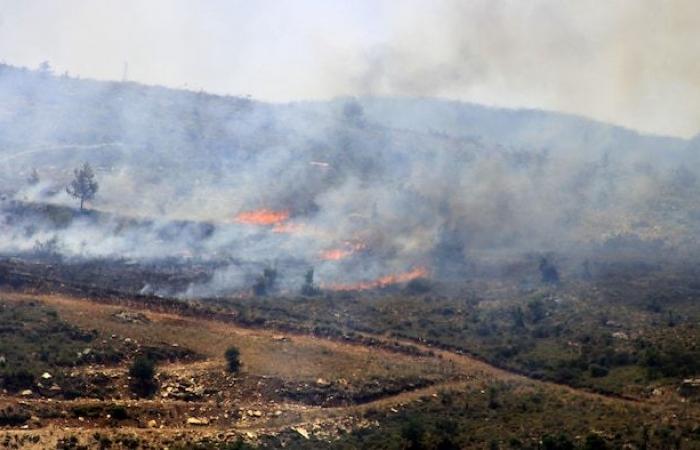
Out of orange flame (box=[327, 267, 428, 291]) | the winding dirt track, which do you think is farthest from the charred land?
orange flame (box=[327, 267, 428, 291])

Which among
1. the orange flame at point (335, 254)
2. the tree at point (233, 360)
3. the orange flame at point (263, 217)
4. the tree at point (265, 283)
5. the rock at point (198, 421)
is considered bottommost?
the rock at point (198, 421)

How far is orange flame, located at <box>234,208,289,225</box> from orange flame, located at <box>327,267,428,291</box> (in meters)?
14.6

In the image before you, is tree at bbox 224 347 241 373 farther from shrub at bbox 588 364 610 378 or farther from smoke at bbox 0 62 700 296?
shrub at bbox 588 364 610 378

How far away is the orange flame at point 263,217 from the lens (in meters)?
82.7

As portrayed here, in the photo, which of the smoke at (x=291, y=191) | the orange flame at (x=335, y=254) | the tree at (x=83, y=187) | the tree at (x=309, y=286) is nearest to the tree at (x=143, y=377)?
the smoke at (x=291, y=191)

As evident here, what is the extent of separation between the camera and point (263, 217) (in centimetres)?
8425

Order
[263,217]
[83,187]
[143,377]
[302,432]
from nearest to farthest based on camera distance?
[302,432] → [143,377] → [83,187] → [263,217]

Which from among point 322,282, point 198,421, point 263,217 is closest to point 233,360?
point 198,421

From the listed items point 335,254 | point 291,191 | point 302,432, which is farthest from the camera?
point 291,191

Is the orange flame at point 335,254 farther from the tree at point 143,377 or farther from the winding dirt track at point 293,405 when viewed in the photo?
the tree at point 143,377

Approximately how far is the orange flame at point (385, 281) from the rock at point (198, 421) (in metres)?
32.7

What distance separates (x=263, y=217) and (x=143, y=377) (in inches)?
1853

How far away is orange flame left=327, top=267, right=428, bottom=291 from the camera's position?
228 ft

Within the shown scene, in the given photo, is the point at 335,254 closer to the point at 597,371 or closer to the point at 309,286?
the point at 309,286
